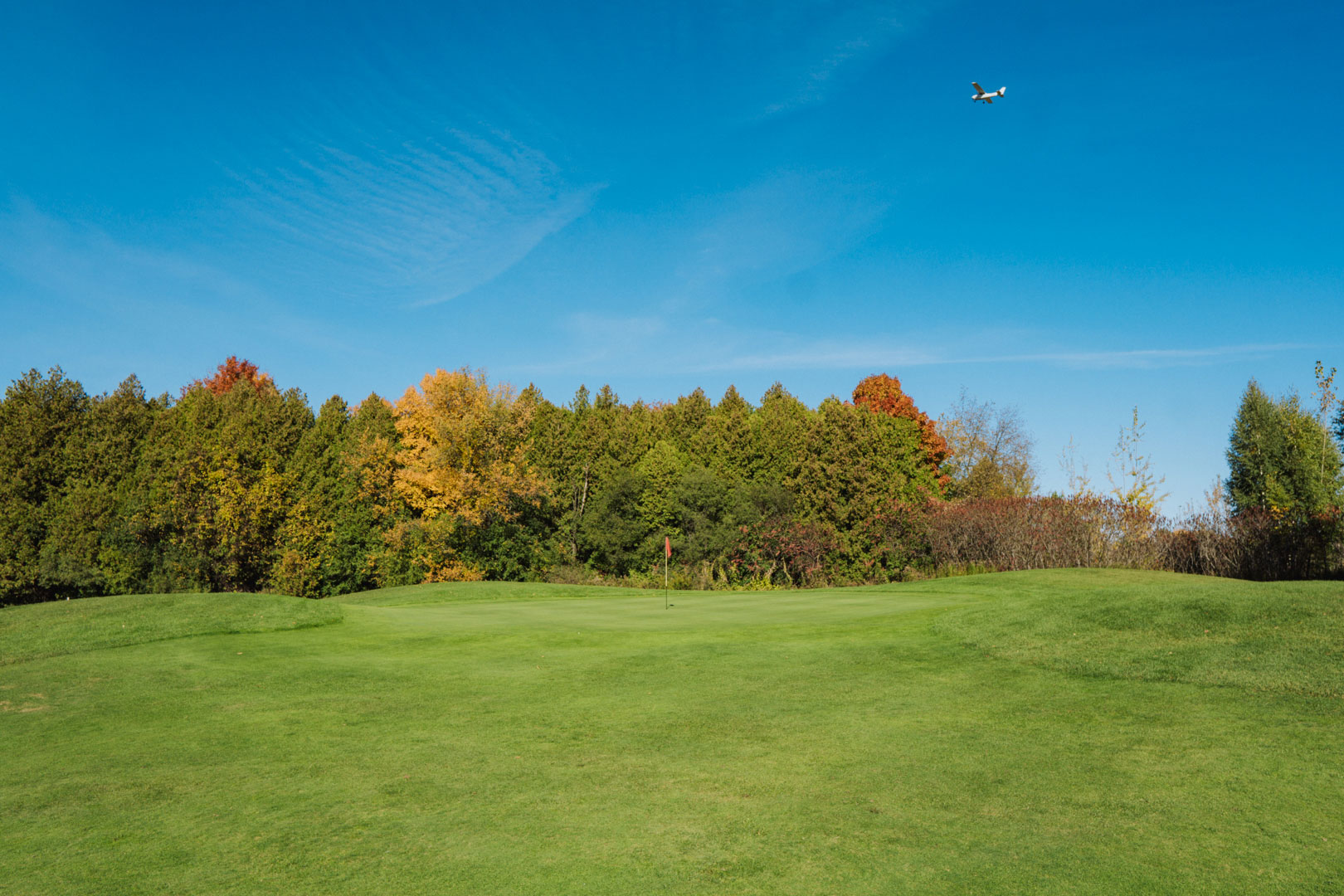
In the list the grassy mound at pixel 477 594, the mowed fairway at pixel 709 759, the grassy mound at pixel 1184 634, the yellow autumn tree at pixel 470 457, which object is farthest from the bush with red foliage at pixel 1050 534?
the yellow autumn tree at pixel 470 457

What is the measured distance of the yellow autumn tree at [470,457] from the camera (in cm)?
3553

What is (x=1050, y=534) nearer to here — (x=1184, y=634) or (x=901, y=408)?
(x=1184, y=634)

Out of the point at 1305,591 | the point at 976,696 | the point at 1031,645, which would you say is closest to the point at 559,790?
the point at 976,696

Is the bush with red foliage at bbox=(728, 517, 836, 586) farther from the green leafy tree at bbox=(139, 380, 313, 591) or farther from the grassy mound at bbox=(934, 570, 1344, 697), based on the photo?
the grassy mound at bbox=(934, 570, 1344, 697)

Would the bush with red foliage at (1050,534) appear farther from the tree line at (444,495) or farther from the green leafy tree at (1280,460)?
the green leafy tree at (1280,460)

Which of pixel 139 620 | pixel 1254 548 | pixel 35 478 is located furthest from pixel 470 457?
pixel 1254 548

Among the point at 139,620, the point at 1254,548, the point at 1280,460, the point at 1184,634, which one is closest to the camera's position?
the point at 1184,634

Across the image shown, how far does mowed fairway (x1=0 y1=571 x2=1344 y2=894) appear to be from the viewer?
12.7 feet

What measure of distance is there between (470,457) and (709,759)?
32106mm

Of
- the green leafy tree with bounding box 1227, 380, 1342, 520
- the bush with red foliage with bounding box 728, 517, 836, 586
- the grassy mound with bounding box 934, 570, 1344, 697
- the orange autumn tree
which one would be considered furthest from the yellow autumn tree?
the green leafy tree with bounding box 1227, 380, 1342, 520

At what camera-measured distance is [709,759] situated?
5629mm

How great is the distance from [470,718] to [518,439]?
3144 cm

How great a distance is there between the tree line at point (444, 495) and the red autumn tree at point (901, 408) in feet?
39.5

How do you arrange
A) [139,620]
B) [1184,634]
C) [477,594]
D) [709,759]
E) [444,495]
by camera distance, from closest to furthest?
[709,759] < [1184,634] < [139,620] < [477,594] < [444,495]
